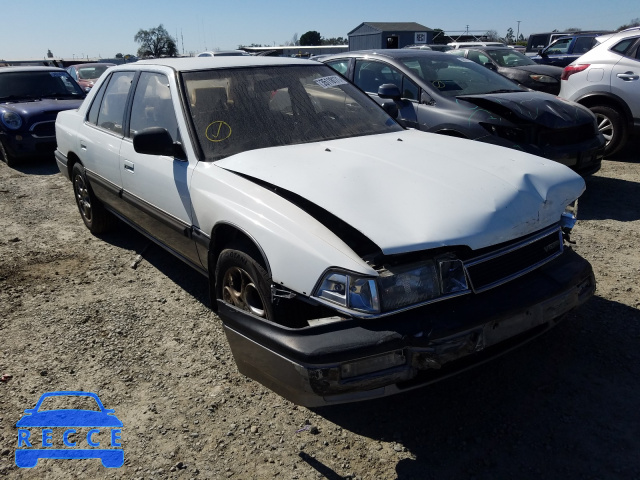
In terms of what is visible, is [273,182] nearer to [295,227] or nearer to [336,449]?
[295,227]

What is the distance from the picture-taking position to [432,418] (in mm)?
2623

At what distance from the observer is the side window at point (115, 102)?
4207mm

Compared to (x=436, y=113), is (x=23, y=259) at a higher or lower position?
lower

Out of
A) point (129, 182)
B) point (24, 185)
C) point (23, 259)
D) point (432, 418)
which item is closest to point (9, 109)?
point (24, 185)

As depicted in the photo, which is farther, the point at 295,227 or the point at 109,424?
the point at 109,424

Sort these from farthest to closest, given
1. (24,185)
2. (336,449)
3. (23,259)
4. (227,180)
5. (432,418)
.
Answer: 1. (24,185)
2. (23,259)
3. (227,180)
4. (432,418)
5. (336,449)

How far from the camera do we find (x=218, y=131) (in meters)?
3.28

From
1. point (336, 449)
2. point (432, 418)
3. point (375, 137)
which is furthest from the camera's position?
point (375, 137)

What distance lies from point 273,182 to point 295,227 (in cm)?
42

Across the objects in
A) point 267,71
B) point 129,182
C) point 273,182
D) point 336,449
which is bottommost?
point 336,449

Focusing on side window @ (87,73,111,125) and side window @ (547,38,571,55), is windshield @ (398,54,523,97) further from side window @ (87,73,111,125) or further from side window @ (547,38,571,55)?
side window @ (547,38,571,55)

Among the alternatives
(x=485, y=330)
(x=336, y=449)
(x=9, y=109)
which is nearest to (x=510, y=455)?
(x=485, y=330)

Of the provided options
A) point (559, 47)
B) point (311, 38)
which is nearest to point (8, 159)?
point (559, 47)

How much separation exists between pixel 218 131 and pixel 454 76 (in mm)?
3911
